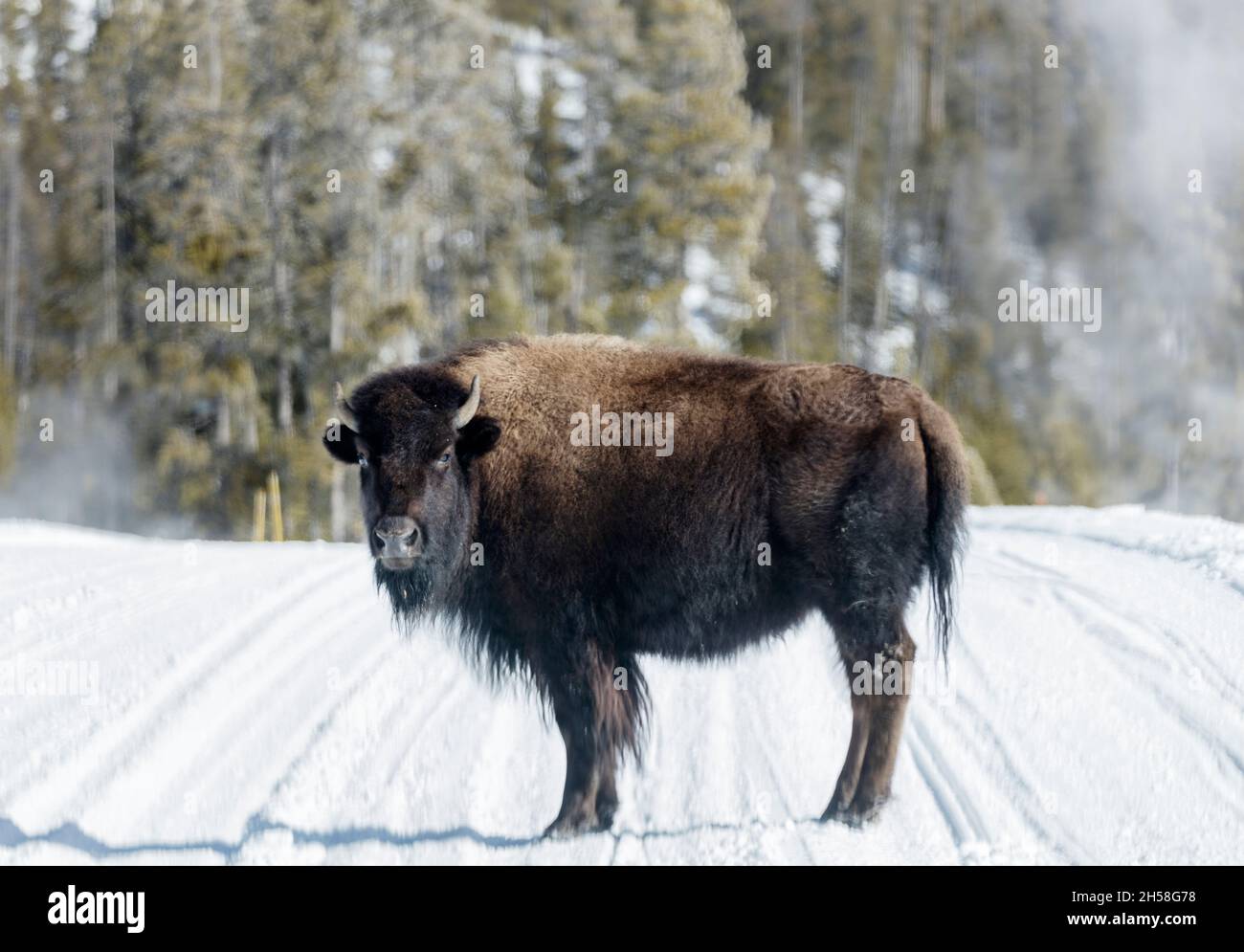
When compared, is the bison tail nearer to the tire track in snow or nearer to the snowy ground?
the snowy ground

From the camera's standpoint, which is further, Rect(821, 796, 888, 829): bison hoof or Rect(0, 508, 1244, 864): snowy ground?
Rect(821, 796, 888, 829): bison hoof

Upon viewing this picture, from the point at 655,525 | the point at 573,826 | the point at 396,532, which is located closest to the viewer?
the point at 396,532

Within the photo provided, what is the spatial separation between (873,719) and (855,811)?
46 cm

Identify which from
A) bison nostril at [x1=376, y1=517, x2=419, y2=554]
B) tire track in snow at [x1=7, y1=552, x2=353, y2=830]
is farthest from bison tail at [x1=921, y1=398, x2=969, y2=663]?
tire track in snow at [x1=7, y1=552, x2=353, y2=830]

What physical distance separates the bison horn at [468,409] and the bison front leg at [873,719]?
217cm

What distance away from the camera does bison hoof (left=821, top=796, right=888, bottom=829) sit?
6.18m

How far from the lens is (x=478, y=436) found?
652 cm

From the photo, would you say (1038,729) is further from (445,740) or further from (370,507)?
(370,507)

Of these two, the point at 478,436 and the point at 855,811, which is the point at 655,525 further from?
the point at 855,811

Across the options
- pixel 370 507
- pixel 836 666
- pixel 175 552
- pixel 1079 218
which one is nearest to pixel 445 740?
pixel 370 507

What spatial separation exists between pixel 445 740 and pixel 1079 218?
43976mm

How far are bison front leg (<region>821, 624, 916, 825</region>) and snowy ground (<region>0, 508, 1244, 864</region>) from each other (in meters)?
0.19

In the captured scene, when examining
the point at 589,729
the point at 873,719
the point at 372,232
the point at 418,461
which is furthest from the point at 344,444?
the point at 372,232

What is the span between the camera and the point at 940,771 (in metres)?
6.81
